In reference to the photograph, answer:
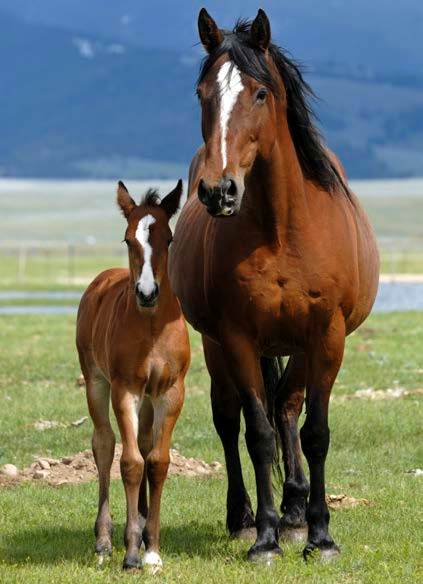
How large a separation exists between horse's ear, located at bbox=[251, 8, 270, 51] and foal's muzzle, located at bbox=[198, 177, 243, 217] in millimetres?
985

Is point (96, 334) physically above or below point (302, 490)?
above

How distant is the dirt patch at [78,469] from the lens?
10.3 m

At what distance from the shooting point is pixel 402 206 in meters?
124

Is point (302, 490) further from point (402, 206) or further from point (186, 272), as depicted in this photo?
point (402, 206)

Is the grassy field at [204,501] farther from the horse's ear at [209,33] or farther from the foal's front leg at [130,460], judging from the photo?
the horse's ear at [209,33]

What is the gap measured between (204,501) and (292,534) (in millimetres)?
1185

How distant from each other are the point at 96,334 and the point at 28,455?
140 inches

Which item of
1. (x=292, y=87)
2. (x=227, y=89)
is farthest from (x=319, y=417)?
(x=227, y=89)

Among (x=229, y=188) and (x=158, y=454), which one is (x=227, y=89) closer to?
(x=229, y=188)

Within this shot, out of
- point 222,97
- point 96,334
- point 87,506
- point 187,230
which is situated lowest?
point 87,506

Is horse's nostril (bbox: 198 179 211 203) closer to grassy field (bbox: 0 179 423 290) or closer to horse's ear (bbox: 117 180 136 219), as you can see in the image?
horse's ear (bbox: 117 180 136 219)

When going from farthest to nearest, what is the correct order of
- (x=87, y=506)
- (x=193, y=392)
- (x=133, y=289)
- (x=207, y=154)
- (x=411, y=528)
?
(x=193, y=392), (x=87, y=506), (x=411, y=528), (x=133, y=289), (x=207, y=154)

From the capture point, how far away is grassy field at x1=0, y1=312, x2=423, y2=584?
290 inches

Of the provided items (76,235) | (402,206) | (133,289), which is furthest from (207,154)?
(402,206)
